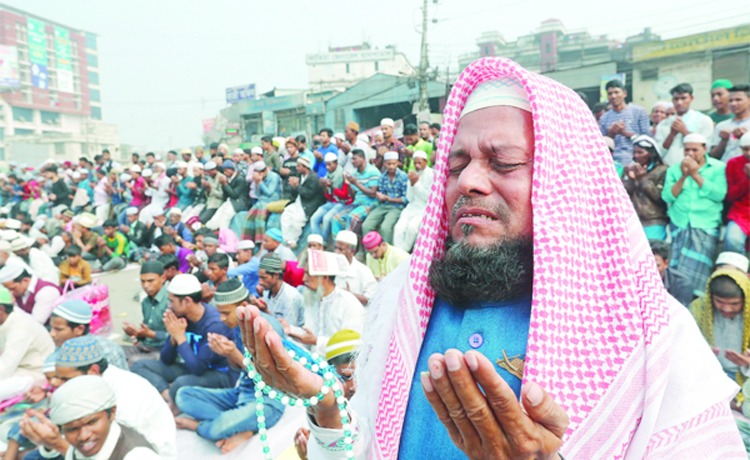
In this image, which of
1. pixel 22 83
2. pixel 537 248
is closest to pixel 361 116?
pixel 537 248

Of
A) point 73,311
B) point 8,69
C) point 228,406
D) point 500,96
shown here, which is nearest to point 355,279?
point 228,406

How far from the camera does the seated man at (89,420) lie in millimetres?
2709

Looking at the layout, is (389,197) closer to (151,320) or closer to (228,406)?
(151,320)

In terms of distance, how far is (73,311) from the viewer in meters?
4.45

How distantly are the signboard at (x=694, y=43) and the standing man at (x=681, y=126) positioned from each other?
64.9ft

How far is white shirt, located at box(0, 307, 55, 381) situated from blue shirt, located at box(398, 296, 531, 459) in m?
4.33

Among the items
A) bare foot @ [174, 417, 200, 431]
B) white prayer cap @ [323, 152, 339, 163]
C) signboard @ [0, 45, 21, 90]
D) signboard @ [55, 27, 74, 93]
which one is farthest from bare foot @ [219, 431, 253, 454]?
signboard @ [55, 27, 74, 93]

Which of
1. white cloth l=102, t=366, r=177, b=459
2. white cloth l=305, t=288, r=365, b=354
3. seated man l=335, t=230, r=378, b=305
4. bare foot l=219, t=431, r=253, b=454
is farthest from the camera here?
seated man l=335, t=230, r=378, b=305

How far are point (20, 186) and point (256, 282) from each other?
14.4 m

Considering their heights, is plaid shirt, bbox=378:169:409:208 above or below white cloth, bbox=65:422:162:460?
above

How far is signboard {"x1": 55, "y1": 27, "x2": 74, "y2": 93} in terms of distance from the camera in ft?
234

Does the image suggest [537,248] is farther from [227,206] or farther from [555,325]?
[227,206]

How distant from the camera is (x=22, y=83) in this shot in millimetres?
63906

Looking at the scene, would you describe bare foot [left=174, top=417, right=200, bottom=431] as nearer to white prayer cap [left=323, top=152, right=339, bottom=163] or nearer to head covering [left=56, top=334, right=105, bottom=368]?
head covering [left=56, top=334, right=105, bottom=368]
